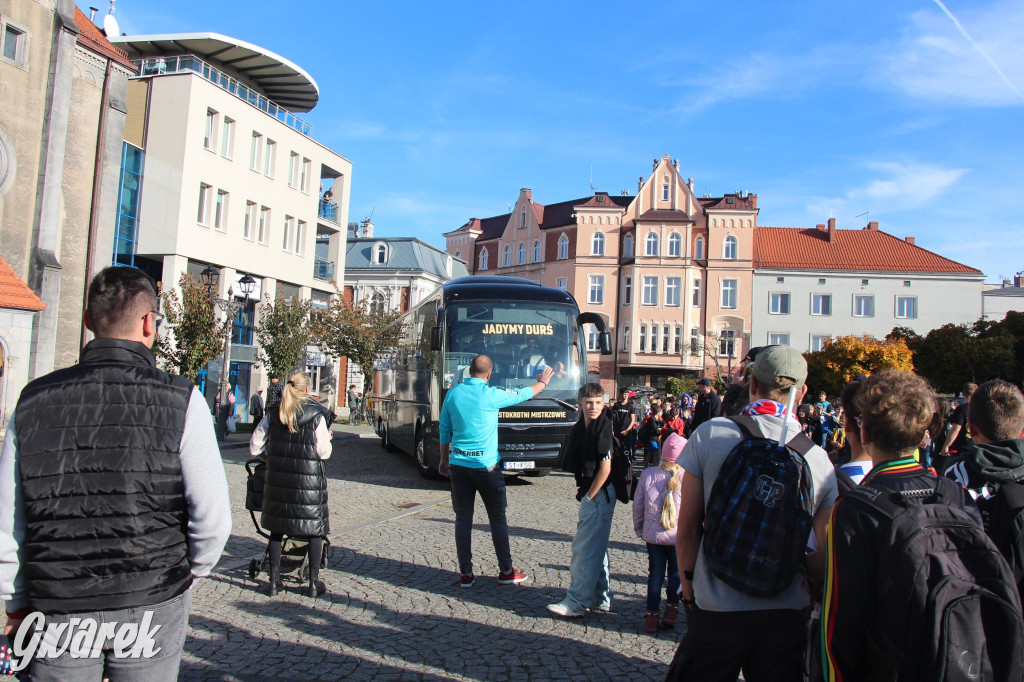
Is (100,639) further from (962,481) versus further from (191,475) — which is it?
(962,481)

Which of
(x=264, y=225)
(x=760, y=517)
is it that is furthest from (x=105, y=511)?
(x=264, y=225)

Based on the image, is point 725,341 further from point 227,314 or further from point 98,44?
point 98,44

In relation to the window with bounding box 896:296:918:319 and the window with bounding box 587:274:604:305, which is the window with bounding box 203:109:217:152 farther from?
the window with bounding box 896:296:918:319

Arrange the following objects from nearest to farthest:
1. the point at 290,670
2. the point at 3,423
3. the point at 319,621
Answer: the point at 290,670 → the point at 319,621 → the point at 3,423

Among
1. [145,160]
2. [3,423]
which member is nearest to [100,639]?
[3,423]

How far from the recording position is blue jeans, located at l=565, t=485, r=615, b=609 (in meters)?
5.61

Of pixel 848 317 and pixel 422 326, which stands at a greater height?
pixel 848 317

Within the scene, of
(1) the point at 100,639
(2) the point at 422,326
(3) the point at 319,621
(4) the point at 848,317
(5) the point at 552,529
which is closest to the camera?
(1) the point at 100,639

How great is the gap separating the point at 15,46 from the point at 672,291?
4406cm

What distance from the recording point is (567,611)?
565cm

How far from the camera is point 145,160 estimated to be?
3041 centimetres

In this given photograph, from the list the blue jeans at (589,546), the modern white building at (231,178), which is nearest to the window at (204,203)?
the modern white building at (231,178)

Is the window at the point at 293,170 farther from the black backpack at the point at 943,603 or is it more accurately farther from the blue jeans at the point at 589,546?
the black backpack at the point at 943,603

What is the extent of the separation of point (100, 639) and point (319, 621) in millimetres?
3302
